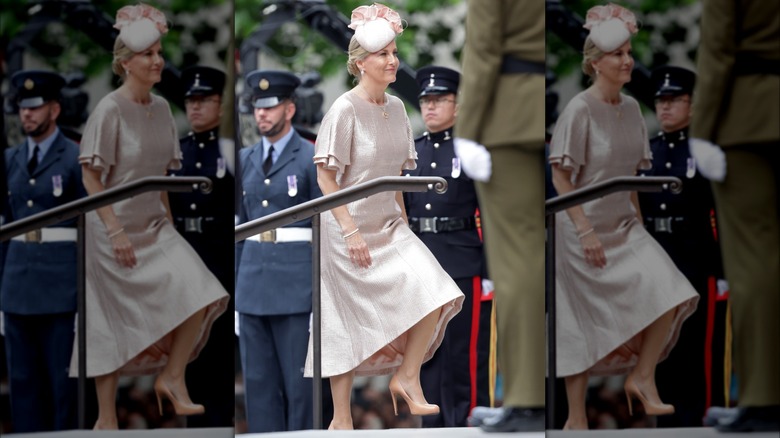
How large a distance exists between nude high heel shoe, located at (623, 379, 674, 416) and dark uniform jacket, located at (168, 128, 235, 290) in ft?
5.95

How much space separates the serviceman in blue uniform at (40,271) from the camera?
17.5 ft

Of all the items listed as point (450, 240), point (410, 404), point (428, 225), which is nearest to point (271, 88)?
point (428, 225)

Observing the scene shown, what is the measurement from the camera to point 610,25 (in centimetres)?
554

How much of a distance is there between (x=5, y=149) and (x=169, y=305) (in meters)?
0.95

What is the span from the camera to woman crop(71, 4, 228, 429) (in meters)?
5.37

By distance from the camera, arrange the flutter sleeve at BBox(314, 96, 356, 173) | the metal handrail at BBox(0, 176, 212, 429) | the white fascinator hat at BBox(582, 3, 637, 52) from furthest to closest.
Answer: the white fascinator hat at BBox(582, 3, 637, 52) < the flutter sleeve at BBox(314, 96, 356, 173) < the metal handrail at BBox(0, 176, 212, 429)

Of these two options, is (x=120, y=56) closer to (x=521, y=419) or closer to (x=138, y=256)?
(x=138, y=256)

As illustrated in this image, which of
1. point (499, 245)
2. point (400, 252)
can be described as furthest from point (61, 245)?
point (499, 245)

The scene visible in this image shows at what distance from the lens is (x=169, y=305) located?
545 centimetres

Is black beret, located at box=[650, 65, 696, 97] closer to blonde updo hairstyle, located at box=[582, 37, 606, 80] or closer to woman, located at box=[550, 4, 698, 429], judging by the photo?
woman, located at box=[550, 4, 698, 429]

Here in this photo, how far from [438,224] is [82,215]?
1.51 metres

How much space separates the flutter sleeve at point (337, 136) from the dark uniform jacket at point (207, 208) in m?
0.44

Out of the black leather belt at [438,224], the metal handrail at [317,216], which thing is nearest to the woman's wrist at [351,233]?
the metal handrail at [317,216]

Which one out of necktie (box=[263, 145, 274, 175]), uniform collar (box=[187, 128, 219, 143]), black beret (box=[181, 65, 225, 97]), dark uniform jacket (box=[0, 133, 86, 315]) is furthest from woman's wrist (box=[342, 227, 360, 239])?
dark uniform jacket (box=[0, 133, 86, 315])
